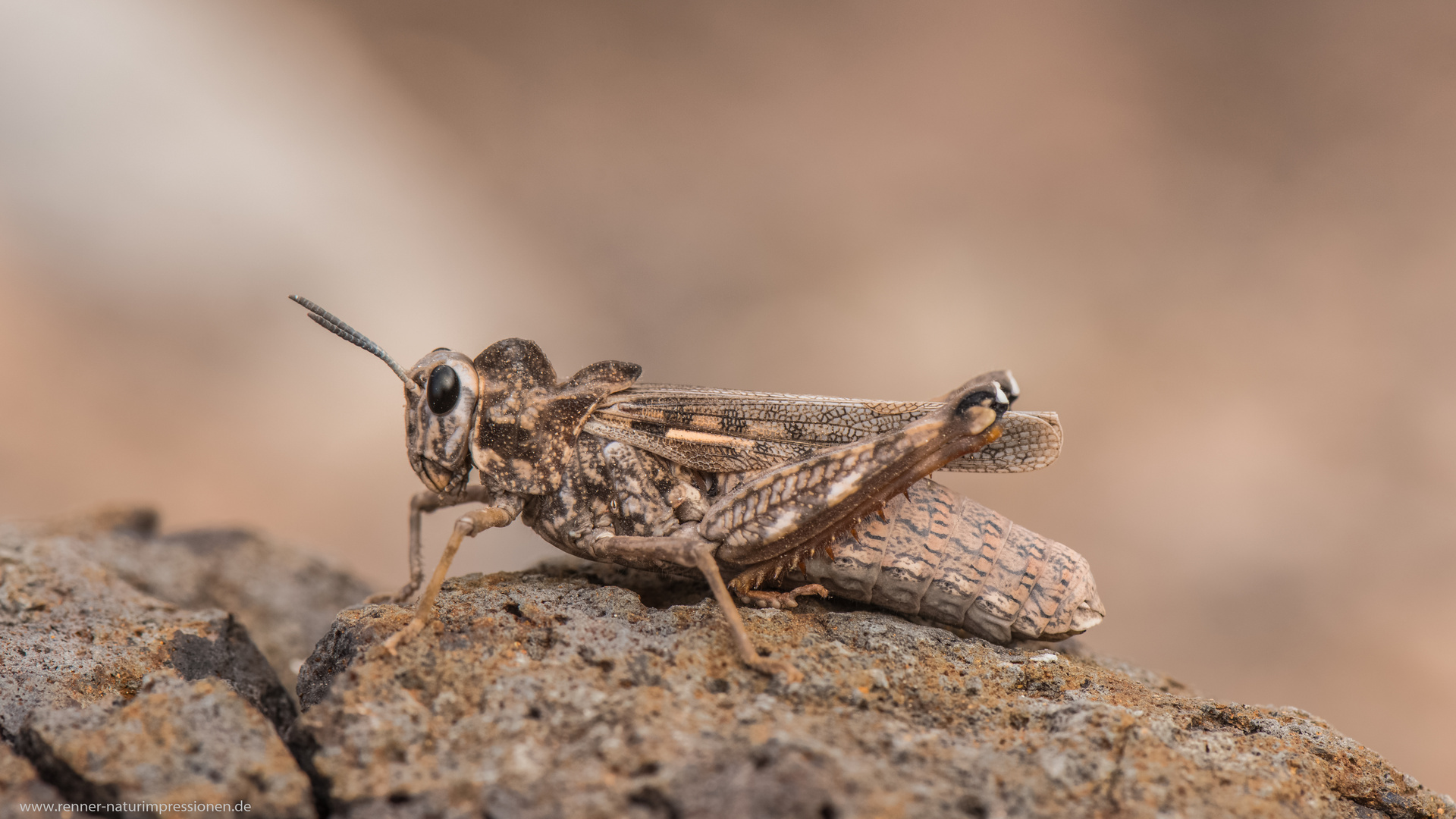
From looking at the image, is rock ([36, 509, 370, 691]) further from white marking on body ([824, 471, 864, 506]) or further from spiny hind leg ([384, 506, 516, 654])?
white marking on body ([824, 471, 864, 506])

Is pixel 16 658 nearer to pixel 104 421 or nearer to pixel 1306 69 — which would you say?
pixel 104 421

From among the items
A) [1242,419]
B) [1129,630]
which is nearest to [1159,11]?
[1242,419]

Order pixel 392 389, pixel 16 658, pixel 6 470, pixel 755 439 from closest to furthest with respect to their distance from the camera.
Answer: pixel 16 658 < pixel 755 439 < pixel 6 470 < pixel 392 389

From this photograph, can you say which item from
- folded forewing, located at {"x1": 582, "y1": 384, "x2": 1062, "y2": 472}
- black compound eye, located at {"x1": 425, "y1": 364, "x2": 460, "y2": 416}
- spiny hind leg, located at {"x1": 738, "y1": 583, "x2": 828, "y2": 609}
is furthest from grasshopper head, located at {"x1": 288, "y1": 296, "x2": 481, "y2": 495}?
spiny hind leg, located at {"x1": 738, "y1": 583, "x2": 828, "y2": 609}

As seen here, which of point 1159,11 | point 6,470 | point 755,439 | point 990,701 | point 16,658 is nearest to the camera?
point 990,701

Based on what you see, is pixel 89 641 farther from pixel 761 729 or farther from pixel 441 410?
pixel 761 729

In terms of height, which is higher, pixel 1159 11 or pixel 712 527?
pixel 1159 11
